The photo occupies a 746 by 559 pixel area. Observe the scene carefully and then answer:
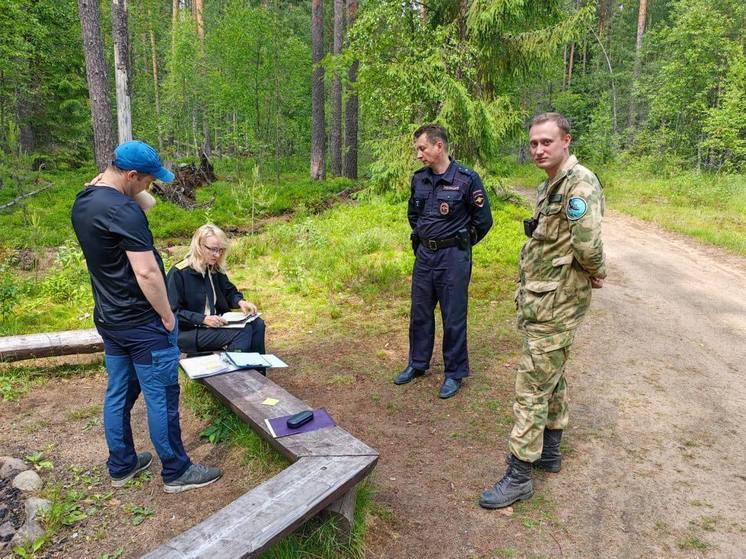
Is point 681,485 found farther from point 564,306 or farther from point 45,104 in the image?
point 45,104

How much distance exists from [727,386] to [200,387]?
16.1 ft

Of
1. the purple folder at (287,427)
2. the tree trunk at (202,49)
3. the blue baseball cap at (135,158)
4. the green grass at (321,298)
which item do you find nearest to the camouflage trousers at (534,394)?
the green grass at (321,298)

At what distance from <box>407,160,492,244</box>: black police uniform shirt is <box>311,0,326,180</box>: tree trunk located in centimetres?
1462

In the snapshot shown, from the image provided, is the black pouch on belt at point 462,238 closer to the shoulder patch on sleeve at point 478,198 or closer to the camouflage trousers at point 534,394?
the shoulder patch on sleeve at point 478,198

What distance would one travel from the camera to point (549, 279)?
9.75ft

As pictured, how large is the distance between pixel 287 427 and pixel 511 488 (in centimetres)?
146

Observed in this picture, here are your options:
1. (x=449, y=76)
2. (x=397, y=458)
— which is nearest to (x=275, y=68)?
(x=449, y=76)

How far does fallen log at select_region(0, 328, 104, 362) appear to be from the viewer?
4.69 m

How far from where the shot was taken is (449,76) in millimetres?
10547

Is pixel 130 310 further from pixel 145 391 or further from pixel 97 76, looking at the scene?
pixel 97 76

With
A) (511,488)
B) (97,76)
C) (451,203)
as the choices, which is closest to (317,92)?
(97,76)

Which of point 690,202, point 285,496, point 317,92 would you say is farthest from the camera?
point 317,92

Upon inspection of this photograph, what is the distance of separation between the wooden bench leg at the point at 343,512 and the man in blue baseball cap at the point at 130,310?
3.41ft

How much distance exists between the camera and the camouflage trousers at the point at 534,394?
298 cm
